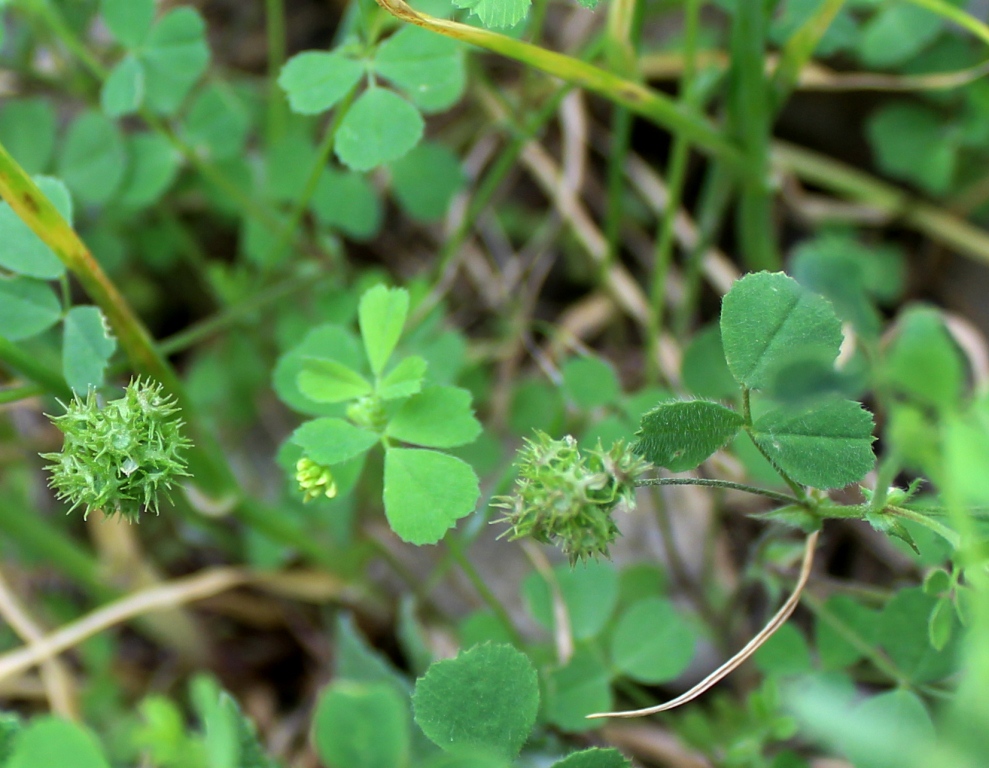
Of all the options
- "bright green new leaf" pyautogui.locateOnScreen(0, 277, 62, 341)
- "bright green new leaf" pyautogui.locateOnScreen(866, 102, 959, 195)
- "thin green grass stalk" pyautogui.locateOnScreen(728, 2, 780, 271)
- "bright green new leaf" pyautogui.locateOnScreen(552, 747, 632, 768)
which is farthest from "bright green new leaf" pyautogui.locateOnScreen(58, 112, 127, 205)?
"bright green new leaf" pyautogui.locateOnScreen(866, 102, 959, 195)

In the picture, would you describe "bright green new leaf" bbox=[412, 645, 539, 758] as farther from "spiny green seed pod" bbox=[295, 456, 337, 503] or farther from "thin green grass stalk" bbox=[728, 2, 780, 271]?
"thin green grass stalk" bbox=[728, 2, 780, 271]

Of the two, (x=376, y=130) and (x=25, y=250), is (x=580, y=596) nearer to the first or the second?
(x=376, y=130)

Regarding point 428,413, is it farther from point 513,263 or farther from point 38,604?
point 38,604

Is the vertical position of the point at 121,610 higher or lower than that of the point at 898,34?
lower

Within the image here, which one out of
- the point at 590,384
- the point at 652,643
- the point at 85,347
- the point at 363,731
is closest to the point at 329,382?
the point at 85,347

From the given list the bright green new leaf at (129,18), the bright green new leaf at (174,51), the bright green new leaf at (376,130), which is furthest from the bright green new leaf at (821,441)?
the bright green new leaf at (129,18)

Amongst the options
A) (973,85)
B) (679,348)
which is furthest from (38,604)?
(973,85)

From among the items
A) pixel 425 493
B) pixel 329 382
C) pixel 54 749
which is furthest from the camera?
pixel 329 382
